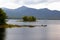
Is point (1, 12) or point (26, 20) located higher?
point (1, 12)

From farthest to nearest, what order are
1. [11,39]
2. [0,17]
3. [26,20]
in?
[26,20]
[0,17]
[11,39]

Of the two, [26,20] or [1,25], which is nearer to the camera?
[1,25]

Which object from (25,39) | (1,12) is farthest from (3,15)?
(25,39)

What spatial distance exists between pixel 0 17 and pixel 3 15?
208 centimetres

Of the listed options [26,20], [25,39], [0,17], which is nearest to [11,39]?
[25,39]

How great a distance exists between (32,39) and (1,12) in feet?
144

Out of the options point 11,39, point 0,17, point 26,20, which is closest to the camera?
point 11,39

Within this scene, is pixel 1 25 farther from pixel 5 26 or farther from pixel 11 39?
pixel 11 39

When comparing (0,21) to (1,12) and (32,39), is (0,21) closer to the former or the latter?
(1,12)

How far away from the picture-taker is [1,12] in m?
98.4

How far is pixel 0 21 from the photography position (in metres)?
99.0

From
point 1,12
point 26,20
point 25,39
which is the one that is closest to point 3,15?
point 1,12

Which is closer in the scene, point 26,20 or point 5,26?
→ point 5,26

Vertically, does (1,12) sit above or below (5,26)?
above
